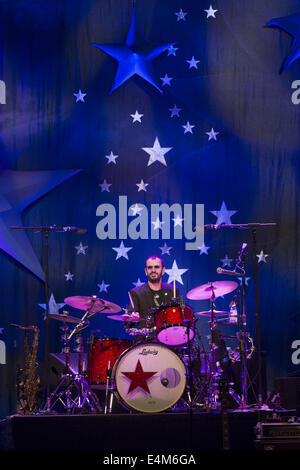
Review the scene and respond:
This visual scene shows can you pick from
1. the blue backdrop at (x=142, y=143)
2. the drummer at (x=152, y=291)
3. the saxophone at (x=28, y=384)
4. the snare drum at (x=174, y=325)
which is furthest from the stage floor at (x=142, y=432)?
the blue backdrop at (x=142, y=143)

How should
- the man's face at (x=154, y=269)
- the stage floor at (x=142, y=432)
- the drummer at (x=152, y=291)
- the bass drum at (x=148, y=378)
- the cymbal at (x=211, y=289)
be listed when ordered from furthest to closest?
the man's face at (x=154, y=269), the drummer at (x=152, y=291), the cymbal at (x=211, y=289), the bass drum at (x=148, y=378), the stage floor at (x=142, y=432)

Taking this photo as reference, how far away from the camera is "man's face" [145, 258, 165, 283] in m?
7.92

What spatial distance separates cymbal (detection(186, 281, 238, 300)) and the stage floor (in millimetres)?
1385

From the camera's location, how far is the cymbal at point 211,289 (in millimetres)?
7070

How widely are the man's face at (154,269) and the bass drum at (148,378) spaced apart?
137cm

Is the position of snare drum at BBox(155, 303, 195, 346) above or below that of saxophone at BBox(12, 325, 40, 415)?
above

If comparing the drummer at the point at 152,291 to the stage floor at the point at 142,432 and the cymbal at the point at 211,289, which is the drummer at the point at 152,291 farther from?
the stage floor at the point at 142,432

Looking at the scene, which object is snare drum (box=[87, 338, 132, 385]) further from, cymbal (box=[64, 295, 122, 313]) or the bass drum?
the bass drum

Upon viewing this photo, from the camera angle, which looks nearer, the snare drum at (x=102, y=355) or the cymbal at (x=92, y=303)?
the snare drum at (x=102, y=355)

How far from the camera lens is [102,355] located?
23.5 feet

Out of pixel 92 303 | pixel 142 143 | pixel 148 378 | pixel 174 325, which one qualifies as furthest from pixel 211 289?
pixel 142 143

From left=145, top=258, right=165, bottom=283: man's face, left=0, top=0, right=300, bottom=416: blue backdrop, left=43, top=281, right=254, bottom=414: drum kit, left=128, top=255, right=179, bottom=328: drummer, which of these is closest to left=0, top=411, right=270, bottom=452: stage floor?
left=43, top=281, right=254, bottom=414: drum kit

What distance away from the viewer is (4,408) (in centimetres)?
837

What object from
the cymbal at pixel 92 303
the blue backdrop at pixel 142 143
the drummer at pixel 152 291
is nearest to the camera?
the cymbal at pixel 92 303
